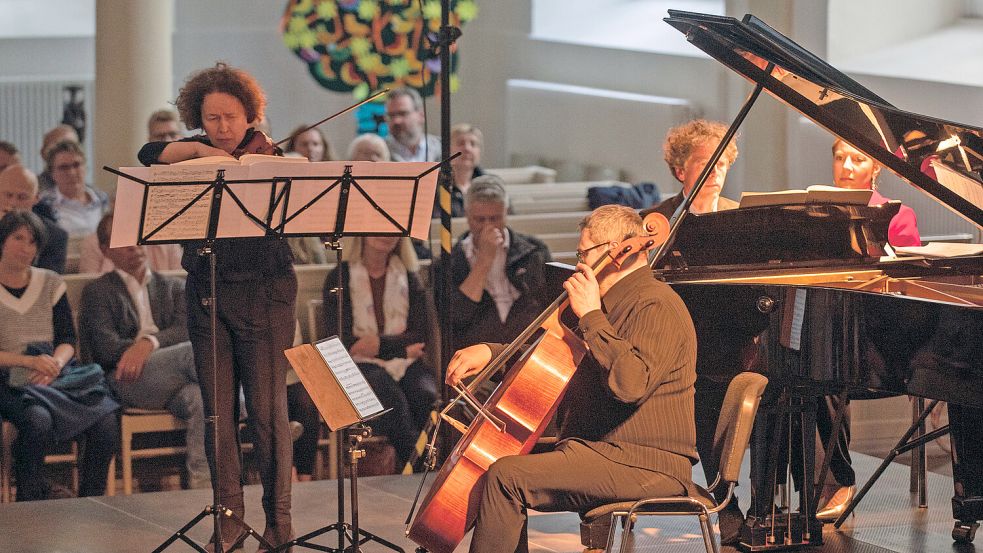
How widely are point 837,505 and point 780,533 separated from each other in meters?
0.53

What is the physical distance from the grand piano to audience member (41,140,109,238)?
431 cm

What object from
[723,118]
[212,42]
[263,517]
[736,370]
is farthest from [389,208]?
[212,42]

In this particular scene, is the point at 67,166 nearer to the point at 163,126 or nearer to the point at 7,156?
the point at 7,156

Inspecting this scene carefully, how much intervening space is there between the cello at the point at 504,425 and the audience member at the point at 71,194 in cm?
466

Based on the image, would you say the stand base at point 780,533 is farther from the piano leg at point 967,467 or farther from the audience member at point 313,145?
the audience member at point 313,145

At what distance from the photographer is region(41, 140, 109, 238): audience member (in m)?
7.91

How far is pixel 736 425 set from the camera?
3.81m

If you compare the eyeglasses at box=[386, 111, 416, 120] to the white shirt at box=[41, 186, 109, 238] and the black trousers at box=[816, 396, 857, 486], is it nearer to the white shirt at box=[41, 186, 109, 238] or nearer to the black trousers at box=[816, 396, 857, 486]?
the white shirt at box=[41, 186, 109, 238]

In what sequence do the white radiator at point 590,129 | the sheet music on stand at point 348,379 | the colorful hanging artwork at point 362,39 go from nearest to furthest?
the sheet music on stand at point 348,379, the white radiator at point 590,129, the colorful hanging artwork at point 362,39

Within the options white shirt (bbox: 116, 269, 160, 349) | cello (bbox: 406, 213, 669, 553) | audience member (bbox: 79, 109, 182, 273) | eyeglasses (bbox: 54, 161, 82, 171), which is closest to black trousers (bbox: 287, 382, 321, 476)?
white shirt (bbox: 116, 269, 160, 349)

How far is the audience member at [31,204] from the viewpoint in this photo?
269 inches

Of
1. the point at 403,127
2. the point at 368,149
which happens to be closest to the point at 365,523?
the point at 368,149

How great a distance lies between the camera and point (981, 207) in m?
4.42

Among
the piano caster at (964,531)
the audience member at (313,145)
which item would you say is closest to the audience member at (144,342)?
the audience member at (313,145)
